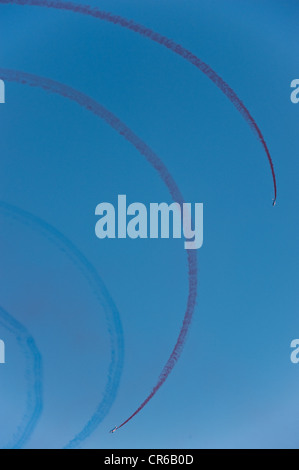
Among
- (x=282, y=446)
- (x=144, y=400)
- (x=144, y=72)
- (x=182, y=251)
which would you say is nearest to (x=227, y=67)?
(x=144, y=72)

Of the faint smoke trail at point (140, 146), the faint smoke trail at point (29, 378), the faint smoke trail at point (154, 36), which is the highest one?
the faint smoke trail at point (154, 36)

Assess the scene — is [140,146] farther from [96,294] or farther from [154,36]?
A: [96,294]

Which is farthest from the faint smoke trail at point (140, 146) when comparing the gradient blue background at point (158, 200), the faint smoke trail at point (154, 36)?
the faint smoke trail at point (154, 36)

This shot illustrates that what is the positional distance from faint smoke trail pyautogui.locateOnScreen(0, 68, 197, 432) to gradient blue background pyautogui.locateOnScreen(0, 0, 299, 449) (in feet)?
0.05

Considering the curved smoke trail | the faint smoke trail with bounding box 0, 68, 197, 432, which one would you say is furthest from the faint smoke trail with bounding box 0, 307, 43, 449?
the faint smoke trail with bounding box 0, 68, 197, 432

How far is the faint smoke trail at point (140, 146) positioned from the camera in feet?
4.15

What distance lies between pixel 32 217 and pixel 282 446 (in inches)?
36.2

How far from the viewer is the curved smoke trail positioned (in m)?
1.28

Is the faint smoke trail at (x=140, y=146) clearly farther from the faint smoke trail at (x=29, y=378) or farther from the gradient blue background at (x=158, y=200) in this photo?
the faint smoke trail at (x=29, y=378)

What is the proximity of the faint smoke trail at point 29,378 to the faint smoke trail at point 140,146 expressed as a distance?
0.88 feet

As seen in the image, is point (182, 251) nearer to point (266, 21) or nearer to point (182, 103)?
point (182, 103)

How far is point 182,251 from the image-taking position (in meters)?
1.29

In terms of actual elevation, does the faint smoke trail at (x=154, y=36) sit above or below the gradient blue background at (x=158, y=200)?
above
